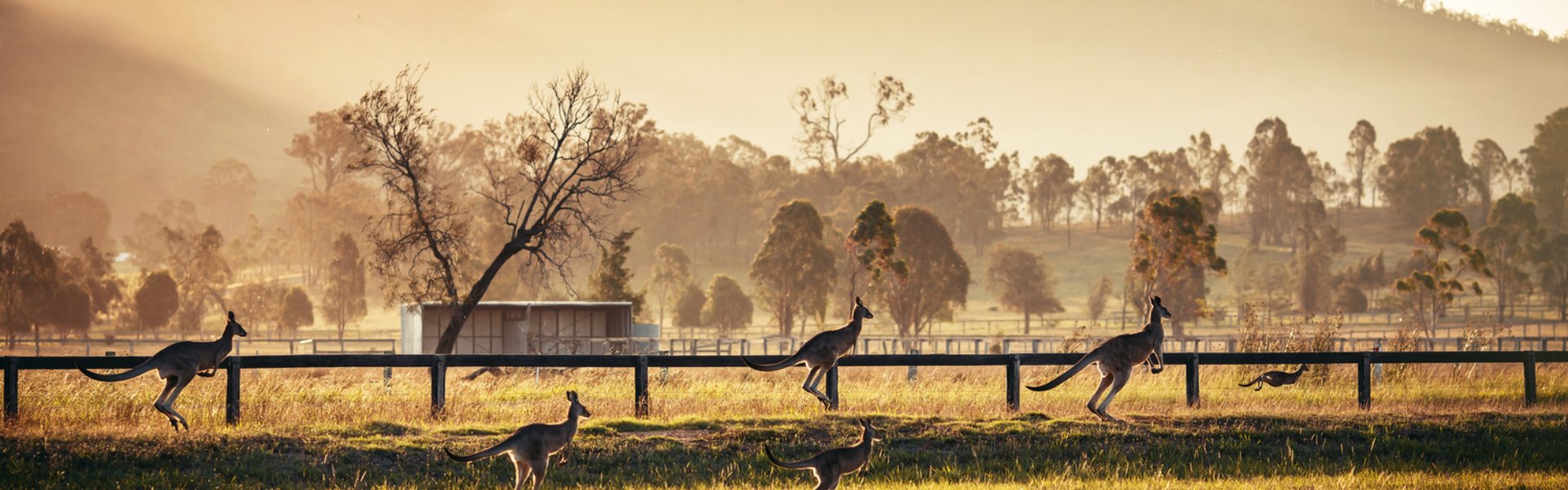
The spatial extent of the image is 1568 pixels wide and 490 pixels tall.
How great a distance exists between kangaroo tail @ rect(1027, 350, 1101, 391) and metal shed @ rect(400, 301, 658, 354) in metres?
26.6

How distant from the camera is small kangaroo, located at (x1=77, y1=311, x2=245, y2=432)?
16391mm

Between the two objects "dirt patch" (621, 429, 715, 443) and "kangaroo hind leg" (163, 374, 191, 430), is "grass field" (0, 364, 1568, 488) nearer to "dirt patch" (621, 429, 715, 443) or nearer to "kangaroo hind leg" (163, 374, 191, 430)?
"dirt patch" (621, 429, 715, 443)

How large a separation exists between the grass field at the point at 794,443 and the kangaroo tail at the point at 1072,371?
58 cm

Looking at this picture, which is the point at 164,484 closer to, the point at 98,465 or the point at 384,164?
the point at 98,465

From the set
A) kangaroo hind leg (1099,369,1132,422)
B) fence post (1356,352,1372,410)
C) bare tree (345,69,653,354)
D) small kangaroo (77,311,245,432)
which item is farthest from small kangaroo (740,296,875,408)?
bare tree (345,69,653,354)

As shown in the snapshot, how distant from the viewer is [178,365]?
16.6m

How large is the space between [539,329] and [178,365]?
29.4 metres

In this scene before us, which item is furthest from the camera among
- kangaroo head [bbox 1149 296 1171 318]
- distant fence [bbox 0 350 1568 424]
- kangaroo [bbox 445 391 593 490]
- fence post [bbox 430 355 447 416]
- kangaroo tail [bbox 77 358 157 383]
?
fence post [bbox 430 355 447 416]

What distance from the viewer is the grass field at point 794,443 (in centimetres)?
1438

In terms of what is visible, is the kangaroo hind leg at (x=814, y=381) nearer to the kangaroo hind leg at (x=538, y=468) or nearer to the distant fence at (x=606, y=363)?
the distant fence at (x=606, y=363)

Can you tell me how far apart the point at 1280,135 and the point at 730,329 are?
3587 inches

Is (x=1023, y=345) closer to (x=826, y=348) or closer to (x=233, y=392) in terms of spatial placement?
(x=826, y=348)

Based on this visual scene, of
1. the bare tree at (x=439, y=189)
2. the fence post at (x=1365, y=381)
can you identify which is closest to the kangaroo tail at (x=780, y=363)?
the fence post at (x=1365, y=381)

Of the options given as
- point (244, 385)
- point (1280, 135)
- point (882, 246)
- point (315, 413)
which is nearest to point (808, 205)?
point (882, 246)
